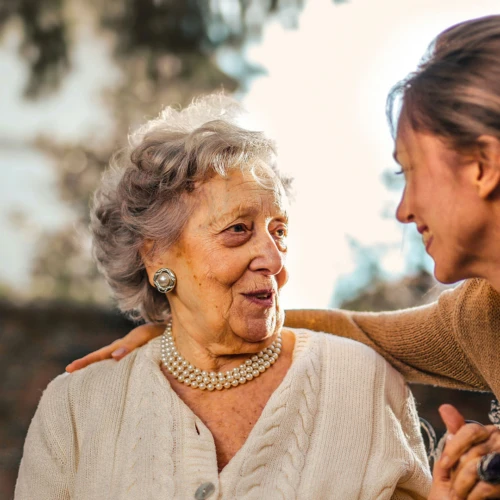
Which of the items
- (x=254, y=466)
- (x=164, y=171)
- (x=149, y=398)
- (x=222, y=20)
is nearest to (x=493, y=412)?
(x=254, y=466)

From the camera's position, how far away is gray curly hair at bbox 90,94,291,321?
7.43 ft

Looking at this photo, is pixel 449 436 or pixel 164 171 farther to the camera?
pixel 164 171

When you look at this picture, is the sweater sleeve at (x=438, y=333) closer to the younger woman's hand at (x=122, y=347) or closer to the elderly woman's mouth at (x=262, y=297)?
the elderly woman's mouth at (x=262, y=297)

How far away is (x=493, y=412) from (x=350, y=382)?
0.43 meters

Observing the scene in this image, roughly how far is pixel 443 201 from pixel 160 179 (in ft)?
3.20

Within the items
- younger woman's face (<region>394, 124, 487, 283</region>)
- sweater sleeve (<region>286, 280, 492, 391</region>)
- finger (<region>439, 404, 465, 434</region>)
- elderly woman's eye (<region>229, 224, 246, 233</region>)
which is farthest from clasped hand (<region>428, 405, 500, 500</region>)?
elderly woman's eye (<region>229, 224, 246, 233</region>)

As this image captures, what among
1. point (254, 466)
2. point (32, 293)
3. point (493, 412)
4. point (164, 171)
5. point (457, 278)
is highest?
point (164, 171)

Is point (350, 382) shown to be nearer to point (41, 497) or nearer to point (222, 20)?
point (41, 497)

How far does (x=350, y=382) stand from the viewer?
2.21m

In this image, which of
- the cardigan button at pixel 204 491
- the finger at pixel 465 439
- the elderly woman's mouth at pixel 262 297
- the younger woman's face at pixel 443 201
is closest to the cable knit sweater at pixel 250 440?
the cardigan button at pixel 204 491

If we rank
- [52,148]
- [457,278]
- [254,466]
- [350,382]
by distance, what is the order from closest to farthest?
[457,278] → [254,466] → [350,382] → [52,148]

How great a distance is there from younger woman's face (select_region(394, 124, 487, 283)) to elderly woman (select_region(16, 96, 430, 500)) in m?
0.57

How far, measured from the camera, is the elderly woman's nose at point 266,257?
2.22 meters

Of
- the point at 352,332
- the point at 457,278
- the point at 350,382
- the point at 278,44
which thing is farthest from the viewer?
the point at 278,44
